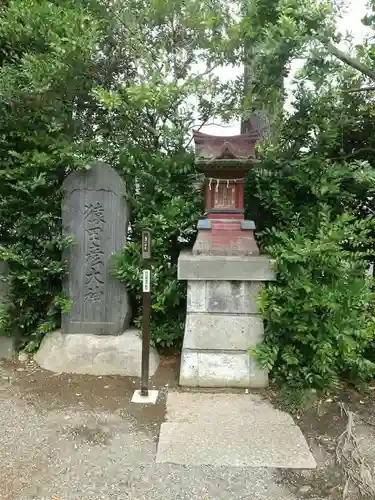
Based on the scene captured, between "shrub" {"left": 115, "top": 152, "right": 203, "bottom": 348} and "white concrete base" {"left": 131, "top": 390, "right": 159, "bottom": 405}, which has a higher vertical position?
"shrub" {"left": 115, "top": 152, "right": 203, "bottom": 348}

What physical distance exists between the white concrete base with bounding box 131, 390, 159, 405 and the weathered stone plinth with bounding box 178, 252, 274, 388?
31 centimetres

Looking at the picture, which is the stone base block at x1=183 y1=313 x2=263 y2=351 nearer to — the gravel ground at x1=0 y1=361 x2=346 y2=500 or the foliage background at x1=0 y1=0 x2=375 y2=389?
the foliage background at x1=0 y1=0 x2=375 y2=389

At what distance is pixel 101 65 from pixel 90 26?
72 centimetres

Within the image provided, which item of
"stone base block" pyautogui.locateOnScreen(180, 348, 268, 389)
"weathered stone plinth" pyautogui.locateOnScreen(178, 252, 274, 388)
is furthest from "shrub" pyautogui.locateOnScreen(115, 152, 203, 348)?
"stone base block" pyautogui.locateOnScreen(180, 348, 268, 389)

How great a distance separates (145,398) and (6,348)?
5.96ft

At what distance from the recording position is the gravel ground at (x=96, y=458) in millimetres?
2455

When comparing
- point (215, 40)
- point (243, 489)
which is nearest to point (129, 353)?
point (243, 489)

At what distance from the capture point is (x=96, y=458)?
2768 mm

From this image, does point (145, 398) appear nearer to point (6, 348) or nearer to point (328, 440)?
point (328, 440)

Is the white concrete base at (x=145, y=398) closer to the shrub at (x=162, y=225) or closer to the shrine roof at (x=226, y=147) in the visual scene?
the shrub at (x=162, y=225)

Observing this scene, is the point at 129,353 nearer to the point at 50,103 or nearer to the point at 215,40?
the point at 50,103

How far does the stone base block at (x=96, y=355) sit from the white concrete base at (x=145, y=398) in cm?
39

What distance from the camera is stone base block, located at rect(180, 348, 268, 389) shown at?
12.8ft

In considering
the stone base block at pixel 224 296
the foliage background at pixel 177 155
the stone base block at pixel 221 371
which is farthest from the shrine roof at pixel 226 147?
the stone base block at pixel 221 371
